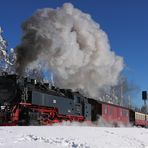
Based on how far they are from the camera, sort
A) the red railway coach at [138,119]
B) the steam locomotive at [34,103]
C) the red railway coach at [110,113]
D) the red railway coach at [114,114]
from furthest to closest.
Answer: the red railway coach at [138,119], the red railway coach at [114,114], the red railway coach at [110,113], the steam locomotive at [34,103]

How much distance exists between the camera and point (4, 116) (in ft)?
62.0

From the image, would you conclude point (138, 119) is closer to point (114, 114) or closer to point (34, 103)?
point (114, 114)

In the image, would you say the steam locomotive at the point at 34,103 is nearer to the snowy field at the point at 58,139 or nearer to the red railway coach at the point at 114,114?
the snowy field at the point at 58,139

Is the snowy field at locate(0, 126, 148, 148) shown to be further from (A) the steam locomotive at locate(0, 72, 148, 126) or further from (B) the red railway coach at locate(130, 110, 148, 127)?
(B) the red railway coach at locate(130, 110, 148, 127)

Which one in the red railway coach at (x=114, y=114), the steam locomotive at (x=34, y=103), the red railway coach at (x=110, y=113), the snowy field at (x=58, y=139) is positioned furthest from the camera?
the red railway coach at (x=114, y=114)

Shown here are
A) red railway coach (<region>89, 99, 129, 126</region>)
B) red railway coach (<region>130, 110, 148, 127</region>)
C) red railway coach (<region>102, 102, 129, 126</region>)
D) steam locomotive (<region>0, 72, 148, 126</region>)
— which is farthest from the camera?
red railway coach (<region>130, 110, 148, 127</region>)

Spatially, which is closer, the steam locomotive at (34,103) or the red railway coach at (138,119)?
the steam locomotive at (34,103)

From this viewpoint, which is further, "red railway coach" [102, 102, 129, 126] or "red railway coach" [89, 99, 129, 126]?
"red railway coach" [102, 102, 129, 126]

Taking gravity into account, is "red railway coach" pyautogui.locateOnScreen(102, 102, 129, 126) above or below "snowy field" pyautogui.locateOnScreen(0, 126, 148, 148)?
above

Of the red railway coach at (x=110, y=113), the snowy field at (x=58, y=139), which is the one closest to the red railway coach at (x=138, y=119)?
the red railway coach at (x=110, y=113)

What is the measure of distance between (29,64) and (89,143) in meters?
12.4

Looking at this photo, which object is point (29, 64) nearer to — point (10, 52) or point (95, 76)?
point (95, 76)

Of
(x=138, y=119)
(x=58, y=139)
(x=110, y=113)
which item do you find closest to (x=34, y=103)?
(x=58, y=139)

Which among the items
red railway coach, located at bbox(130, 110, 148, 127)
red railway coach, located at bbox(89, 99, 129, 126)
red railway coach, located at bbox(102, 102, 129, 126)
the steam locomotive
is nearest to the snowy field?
the steam locomotive
